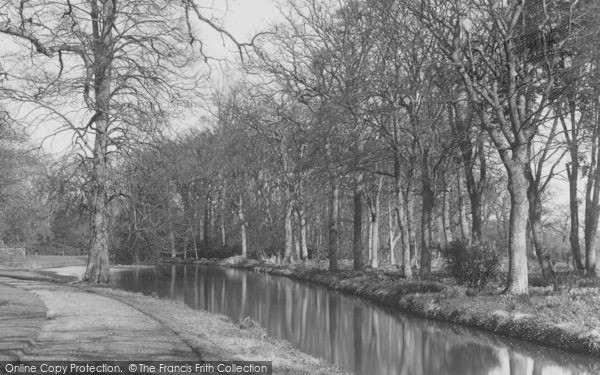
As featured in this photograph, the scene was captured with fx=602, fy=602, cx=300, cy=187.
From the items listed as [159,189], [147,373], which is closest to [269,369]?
[147,373]

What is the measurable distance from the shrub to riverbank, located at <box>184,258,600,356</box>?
0.69 meters

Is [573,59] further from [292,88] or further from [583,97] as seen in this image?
[292,88]

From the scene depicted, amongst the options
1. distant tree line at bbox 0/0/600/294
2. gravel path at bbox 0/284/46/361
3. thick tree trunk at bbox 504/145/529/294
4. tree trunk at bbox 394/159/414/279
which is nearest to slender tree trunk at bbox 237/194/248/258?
distant tree line at bbox 0/0/600/294

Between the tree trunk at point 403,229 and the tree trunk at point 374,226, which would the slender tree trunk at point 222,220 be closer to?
the tree trunk at point 374,226

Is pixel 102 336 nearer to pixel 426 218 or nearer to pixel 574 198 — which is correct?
pixel 426 218

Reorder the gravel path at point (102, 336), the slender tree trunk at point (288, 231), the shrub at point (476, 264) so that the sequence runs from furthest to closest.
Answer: the slender tree trunk at point (288, 231) < the shrub at point (476, 264) < the gravel path at point (102, 336)

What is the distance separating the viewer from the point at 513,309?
16.3 metres

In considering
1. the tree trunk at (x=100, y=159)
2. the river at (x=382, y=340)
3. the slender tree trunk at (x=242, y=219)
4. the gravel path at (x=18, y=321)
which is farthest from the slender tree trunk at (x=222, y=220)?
the gravel path at (x=18, y=321)

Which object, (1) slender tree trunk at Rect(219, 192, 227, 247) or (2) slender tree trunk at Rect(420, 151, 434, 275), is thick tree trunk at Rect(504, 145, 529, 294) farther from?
(1) slender tree trunk at Rect(219, 192, 227, 247)

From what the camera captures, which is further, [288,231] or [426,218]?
[288,231]

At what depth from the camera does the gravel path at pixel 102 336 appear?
8.77 m

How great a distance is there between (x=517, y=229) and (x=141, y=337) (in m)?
11.9

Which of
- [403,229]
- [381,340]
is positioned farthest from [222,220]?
[381,340]

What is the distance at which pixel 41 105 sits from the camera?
54.5 feet
